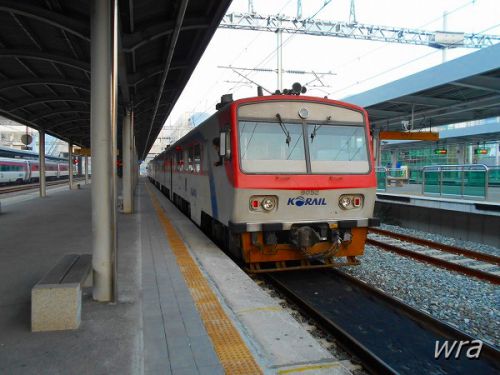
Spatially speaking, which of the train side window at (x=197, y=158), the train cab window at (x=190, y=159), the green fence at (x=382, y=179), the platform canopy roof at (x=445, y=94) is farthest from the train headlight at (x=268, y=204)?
the green fence at (x=382, y=179)

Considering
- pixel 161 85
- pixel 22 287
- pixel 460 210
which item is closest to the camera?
pixel 22 287

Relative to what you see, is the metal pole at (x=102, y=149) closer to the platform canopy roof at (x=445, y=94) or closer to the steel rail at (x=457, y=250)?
the steel rail at (x=457, y=250)

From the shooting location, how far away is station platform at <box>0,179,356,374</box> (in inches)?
116

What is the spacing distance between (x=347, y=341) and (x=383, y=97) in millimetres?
14883

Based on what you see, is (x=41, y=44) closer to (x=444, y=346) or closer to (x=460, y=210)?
(x=444, y=346)

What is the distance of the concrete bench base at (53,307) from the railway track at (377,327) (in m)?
2.54

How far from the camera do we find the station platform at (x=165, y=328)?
9.70 feet

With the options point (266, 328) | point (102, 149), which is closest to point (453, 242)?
point (266, 328)

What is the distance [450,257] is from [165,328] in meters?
6.42

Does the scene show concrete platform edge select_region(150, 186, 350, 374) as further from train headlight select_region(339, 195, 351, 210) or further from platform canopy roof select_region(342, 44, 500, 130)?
platform canopy roof select_region(342, 44, 500, 130)

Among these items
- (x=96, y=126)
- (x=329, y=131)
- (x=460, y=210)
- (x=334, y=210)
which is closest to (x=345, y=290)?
(x=334, y=210)

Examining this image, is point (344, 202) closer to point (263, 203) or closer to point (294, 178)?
point (294, 178)

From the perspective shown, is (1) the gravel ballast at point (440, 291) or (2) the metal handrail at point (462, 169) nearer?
(1) the gravel ballast at point (440, 291)

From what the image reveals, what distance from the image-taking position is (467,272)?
6.82 meters
